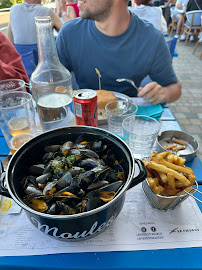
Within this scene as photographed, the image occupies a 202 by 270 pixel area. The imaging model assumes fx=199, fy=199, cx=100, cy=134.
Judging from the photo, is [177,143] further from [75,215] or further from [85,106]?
[75,215]

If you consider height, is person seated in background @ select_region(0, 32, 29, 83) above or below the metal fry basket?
above

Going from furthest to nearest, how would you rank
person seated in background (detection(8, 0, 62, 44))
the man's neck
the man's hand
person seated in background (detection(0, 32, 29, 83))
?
person seated in background (detection(8, 0, 62, 44))
the man's neck
person seated in background (detection(0, 32, 29, 83))
the man's hand

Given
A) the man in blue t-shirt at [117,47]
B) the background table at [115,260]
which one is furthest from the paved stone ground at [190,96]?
the background table at [115,260]

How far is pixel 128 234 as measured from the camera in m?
0.66

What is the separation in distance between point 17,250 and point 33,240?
0.05 metres

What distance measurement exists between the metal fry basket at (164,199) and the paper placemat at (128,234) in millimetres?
29

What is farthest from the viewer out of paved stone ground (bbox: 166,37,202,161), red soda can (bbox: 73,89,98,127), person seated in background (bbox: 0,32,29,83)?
paved stone ground (bbox: 166,37,202,161)

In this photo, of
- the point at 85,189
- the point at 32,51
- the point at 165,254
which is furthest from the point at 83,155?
the point at 32,51

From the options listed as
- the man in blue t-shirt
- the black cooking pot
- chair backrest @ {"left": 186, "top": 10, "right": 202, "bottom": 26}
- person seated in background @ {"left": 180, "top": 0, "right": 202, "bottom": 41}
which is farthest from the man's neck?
Answer: person seated in background @ {"left": 180, "top": 0, "right": 202, "bottom": 41}

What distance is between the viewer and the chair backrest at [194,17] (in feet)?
19.5

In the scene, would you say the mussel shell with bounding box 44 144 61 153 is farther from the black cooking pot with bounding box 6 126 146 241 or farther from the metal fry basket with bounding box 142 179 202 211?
the metal fry basket with bounding box 142 179 202 211

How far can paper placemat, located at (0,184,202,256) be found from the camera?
2.04ft

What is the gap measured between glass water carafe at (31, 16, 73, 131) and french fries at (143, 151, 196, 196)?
623 mm

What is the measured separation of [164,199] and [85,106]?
0.53 m
